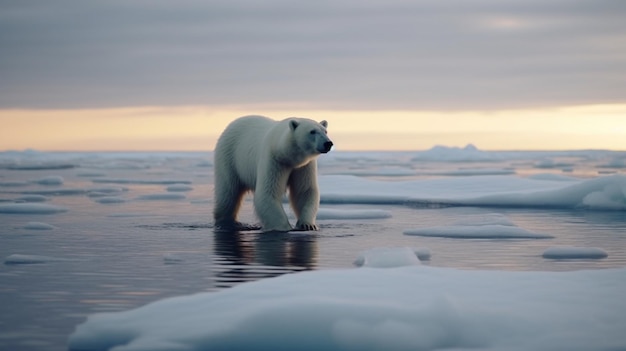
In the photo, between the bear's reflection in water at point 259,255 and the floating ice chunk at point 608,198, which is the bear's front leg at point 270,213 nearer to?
the bear's reflection in water at point 259,255

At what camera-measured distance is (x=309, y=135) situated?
33.4ft

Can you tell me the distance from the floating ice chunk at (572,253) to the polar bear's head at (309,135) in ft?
8.91

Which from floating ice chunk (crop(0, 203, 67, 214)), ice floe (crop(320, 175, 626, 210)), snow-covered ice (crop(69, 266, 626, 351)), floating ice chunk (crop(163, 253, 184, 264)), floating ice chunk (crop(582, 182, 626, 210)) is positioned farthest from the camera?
ice floe (crop(320, 175, 626, 210))

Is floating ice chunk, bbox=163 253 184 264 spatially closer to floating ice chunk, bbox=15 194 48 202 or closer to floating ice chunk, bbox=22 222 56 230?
floating ice chunk, bbox=22 222 56 230

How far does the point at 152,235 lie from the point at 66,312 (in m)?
4.76

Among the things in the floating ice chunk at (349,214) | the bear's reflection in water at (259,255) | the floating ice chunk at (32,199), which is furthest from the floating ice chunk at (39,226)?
the floating ice chunk at (32,199)

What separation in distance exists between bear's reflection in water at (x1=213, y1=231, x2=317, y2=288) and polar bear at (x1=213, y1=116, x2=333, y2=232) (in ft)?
1.37

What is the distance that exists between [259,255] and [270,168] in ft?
7.49

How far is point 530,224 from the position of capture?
11.9m

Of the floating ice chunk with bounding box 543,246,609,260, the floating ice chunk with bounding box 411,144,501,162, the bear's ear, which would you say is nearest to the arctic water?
the floating ice chunk with bounding box 543,246,609,260

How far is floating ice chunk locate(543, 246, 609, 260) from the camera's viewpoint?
8312 mm

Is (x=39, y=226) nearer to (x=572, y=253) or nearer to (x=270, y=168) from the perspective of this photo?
(x=270, y=168)

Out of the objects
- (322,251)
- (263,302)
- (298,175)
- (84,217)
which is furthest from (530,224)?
(263,302)

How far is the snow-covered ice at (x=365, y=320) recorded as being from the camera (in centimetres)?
458
